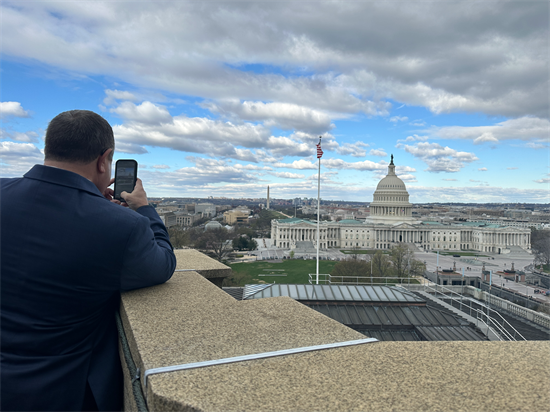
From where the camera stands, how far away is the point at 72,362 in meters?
2.21

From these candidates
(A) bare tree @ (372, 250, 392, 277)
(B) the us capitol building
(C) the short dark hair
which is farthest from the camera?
(B) the us capitol building

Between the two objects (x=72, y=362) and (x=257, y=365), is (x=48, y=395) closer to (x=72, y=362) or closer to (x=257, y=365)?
(x=72, y=362)

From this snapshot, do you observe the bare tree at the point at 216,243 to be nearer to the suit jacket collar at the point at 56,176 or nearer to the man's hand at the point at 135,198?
the man's hand at the point at 135,198

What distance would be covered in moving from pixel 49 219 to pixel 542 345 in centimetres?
345

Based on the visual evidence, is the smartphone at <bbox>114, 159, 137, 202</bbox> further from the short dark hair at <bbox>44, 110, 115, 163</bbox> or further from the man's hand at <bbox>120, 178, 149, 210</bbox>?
the short dark hair at <bbox>44, 110, 115, 163</bbox>

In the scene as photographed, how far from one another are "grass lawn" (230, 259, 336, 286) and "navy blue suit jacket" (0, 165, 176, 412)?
148 feet

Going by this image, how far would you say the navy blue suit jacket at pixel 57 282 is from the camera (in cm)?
210

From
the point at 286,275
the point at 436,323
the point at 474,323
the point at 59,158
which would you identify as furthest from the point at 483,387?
the point at 286,275

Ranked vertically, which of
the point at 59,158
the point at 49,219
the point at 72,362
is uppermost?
the point at 59,158

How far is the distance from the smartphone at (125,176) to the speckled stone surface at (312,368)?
3.73ft

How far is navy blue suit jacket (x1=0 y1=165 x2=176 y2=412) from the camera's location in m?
2.10

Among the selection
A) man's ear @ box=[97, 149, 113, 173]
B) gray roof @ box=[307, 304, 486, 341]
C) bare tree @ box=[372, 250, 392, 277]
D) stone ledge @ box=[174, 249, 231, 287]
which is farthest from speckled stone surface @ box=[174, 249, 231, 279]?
bare tree @ box=[372, 250, 392, 277]

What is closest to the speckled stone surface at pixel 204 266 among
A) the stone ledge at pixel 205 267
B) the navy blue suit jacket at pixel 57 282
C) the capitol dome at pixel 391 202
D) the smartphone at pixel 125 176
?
the stone ledge at pixel 205 267

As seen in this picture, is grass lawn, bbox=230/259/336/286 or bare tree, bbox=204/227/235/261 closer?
grass lawn, bbox=230/259/336/286
